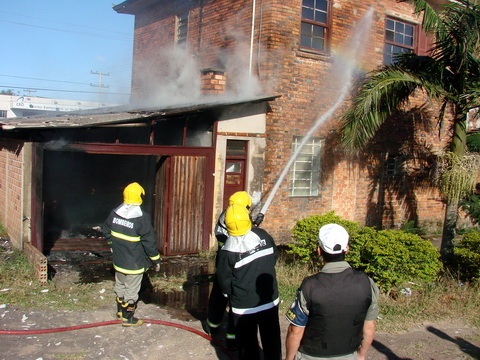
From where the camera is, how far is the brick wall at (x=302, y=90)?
11.5m

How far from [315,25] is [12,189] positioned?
810 cm

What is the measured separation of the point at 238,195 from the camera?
5.65 metres

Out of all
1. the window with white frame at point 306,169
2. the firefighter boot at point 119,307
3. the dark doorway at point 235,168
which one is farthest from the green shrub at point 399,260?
the window with white frame at point 306,169

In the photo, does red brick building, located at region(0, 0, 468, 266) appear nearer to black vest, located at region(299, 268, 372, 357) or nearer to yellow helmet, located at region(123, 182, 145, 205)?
yellow helmet, located at region(123, 182, 145, 205)

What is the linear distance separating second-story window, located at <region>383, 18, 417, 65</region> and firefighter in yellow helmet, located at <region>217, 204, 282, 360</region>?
34.3 ft

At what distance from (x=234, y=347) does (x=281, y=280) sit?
2.43 metres

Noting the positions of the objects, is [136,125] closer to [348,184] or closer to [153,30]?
[348,184]

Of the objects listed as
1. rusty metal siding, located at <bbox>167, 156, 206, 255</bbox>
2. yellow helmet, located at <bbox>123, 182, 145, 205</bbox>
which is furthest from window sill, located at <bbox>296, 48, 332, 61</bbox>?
yellow helmet, located at <bbox>123, 182, 145, 205</bbox>

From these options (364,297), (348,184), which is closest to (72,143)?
(364,297)

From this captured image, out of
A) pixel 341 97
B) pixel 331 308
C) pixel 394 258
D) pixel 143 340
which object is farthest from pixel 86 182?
pixel 331 308

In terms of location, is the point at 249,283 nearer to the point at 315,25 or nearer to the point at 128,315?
the point at 128,315

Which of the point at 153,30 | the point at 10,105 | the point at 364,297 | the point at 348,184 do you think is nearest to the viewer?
the point at 364,297

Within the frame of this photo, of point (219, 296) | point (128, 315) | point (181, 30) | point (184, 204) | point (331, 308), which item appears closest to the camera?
point (331, 308)

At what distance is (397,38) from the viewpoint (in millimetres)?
A: 13898
